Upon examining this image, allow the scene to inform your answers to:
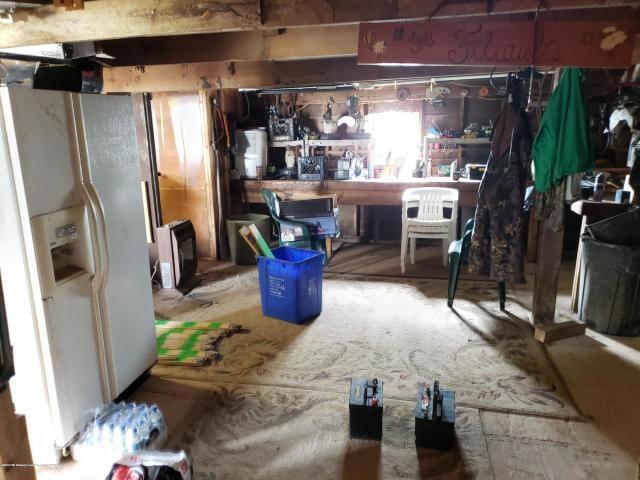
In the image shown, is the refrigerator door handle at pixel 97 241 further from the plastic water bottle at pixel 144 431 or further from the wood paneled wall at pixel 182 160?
the wood paneled wall at pixel 182 160

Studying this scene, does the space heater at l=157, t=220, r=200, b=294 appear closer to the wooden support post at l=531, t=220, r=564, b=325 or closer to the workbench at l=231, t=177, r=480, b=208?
the workbench at l=231, t=177, r=480, b=208

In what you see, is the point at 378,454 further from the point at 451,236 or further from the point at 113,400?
the point at 451,236

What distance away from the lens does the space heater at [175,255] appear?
4.03 m

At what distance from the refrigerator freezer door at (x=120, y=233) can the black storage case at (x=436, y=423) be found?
1.53m

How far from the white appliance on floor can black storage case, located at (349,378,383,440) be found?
122cm

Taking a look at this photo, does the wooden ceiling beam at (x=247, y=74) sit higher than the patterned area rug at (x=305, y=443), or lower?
higher

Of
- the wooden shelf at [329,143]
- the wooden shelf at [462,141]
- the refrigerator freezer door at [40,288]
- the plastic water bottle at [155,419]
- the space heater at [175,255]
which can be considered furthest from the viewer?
the wooden shelf at [329,143]

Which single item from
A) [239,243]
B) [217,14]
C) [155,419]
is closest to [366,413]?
[155,419]

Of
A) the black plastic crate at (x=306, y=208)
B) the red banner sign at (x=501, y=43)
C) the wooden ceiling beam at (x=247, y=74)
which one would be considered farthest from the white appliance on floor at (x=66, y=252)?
the black plastic crate at (x=306, y=208)

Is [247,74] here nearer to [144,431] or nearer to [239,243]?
[239,243]

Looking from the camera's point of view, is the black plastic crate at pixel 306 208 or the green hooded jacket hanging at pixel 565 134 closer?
the green hooded jacket hanging at pixel 565 134

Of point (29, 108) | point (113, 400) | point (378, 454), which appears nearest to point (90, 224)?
point (29, 108)

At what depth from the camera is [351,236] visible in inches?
235

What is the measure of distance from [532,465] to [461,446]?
0.30 metres
